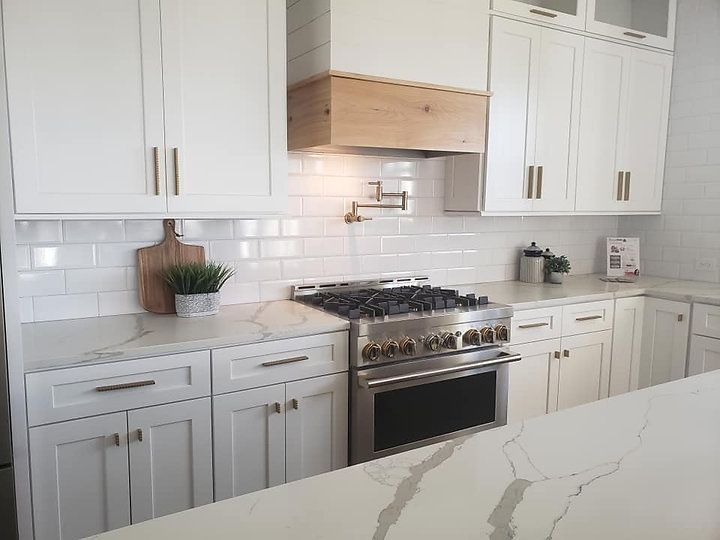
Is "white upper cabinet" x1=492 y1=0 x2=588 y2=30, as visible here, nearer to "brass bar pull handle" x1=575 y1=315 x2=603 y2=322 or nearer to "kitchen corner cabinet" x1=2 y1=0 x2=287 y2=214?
"kitchen corner cabinet" x1=2 y1=0 x2=287 y2=214

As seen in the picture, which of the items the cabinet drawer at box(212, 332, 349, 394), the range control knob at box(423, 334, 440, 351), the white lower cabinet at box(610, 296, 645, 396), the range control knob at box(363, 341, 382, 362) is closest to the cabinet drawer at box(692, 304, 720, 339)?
the white lower cabinet at box(610, 296, 645, 396)

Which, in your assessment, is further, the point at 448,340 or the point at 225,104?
the point at 448,340

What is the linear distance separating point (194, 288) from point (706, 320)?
2.76 metres

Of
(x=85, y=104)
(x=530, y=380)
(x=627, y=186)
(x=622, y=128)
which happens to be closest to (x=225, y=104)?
(x=85, y=104)

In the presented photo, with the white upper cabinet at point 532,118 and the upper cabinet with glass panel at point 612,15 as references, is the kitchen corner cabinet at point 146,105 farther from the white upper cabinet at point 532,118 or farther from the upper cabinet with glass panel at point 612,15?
the upper cabinet with glass panel at point 612,15

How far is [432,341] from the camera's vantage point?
2699mm

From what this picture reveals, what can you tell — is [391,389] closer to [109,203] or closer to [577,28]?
[109,203]

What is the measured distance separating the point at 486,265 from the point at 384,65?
5.06ft

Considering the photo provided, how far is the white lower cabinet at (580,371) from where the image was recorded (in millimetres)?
3359

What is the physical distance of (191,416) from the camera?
2240 mm

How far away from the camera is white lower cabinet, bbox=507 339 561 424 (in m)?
3.17

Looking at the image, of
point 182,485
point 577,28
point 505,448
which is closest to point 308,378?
point 182,485

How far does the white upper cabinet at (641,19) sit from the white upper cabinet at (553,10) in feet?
0.81

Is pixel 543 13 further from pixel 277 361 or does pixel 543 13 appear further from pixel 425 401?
pixel 277 361
